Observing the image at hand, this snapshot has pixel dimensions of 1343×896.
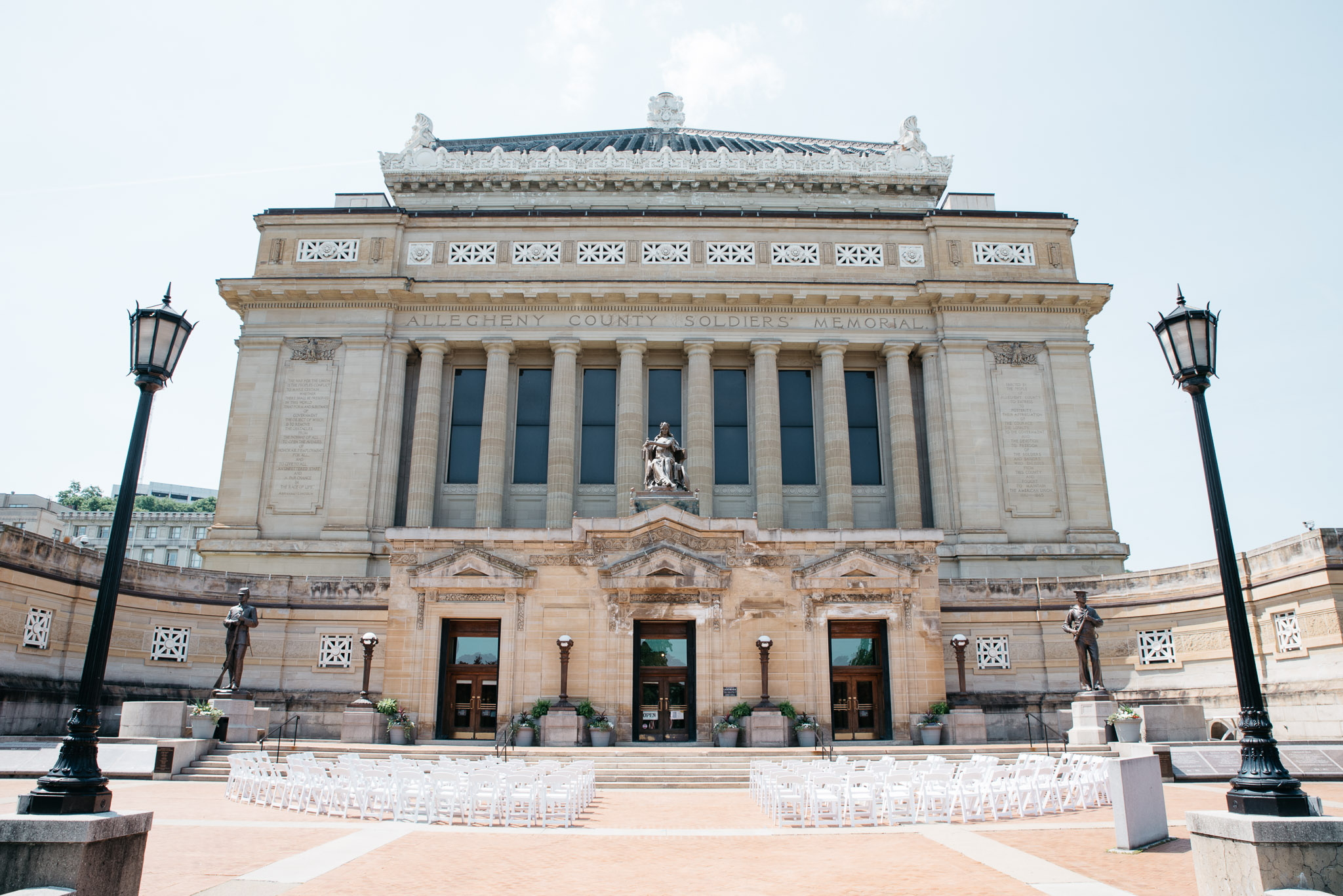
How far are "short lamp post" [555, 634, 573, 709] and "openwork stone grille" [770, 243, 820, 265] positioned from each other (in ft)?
81.7

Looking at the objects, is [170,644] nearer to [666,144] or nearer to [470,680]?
[470,680]

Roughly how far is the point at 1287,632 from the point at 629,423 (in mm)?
26814

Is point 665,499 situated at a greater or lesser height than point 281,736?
greater

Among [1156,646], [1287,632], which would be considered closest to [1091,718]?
[1287,632]

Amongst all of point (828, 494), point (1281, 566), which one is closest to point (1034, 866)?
point (1281, 566)

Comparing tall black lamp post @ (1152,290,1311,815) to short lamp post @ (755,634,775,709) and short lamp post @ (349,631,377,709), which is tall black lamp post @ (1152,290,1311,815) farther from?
short lamp post @ (349,631,377,709)

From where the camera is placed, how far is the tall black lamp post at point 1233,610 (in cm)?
909

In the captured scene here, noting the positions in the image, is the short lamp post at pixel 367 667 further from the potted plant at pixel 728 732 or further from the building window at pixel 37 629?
the potted plant at pixel 728 732

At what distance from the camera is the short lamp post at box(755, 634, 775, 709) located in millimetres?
28828

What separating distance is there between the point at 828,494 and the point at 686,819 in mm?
27743

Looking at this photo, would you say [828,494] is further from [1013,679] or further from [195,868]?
[195,868]

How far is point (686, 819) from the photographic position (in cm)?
1673

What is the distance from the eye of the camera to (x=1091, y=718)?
2686 cm

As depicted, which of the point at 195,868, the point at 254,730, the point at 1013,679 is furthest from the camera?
the point at 1013,679
